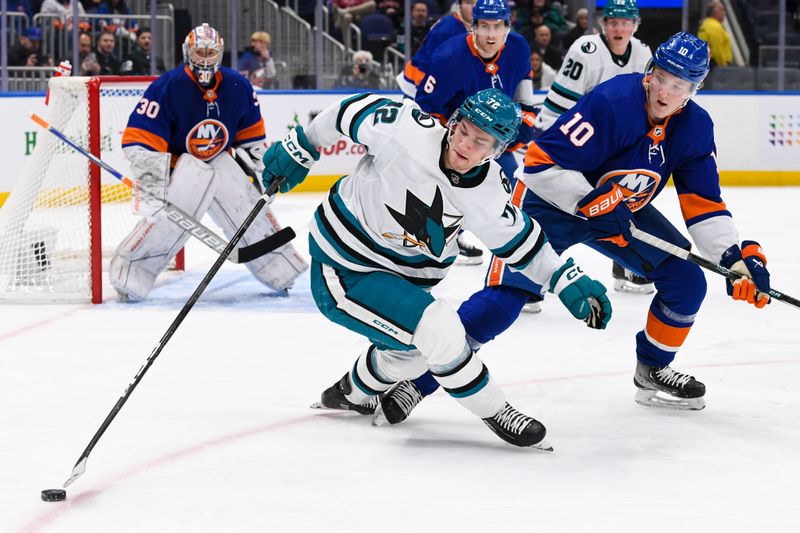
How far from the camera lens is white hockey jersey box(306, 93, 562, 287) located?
8.52 ft

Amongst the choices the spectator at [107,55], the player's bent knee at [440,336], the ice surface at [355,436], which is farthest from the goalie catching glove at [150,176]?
the spectator at [107,55]

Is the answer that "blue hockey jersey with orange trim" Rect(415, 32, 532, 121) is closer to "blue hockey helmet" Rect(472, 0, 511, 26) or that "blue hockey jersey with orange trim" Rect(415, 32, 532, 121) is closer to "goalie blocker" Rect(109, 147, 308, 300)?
"blue hockey helmet" Rect(472, 0, 511, 26)

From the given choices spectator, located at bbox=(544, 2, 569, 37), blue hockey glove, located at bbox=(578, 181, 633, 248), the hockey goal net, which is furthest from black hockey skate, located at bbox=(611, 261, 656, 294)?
spectator, located at bbox=(544, 2, 569, 37)

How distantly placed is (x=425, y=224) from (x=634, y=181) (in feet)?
2.13

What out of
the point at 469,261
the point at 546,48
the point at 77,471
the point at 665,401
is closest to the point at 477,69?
the point at 469,261

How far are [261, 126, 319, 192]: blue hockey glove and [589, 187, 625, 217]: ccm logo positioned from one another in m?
0.70

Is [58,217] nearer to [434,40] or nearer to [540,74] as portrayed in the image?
[434,40]

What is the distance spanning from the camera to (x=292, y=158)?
2945mm

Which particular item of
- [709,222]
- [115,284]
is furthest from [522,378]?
[115,284]

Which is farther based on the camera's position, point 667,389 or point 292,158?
point 667,389

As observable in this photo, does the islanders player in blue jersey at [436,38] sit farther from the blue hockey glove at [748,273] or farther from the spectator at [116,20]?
the spectator at [116,20]

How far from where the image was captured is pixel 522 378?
352cm

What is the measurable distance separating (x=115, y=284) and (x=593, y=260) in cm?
235

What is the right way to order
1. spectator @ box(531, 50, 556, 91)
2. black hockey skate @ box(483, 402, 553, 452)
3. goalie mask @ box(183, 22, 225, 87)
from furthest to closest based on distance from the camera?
spectator @ box(531, 50, 556, 91) → goalie mask @ box(183, 22, 225, 87) → black hockey skate @ box(483, 402, 553, 452)
